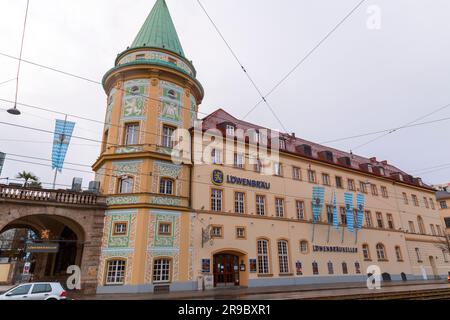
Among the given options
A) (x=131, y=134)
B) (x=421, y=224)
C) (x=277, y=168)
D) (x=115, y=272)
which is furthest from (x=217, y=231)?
(x=421, y=224)

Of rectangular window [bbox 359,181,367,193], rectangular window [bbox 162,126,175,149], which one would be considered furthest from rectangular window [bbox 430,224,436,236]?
rectangular window [bbox 162,126,175,149]

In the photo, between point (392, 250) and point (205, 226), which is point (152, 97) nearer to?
point (205, 226)

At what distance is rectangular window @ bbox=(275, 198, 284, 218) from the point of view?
29.2 m

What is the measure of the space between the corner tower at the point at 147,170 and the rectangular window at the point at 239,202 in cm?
472

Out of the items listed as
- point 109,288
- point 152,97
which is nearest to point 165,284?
point 109,288

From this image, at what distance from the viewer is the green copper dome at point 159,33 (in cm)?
2788

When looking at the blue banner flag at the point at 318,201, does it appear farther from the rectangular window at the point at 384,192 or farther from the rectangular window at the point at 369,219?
the rectangular window at the point at 384,192

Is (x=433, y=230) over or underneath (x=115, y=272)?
over

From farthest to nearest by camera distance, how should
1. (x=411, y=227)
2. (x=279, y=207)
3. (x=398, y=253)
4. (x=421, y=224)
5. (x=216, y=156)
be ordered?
(x=421, y=224) < (x=411, y=227) < (x=398, y=253) < (x=279, y=207) < (x=216, y=156)

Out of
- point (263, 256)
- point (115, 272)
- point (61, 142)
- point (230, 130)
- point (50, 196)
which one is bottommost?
point (115, 272)

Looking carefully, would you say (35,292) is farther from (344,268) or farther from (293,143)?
(293,143)

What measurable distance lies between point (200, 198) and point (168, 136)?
606cm

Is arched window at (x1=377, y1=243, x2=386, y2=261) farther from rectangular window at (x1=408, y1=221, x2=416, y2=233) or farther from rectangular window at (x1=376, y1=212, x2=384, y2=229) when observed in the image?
rectangular window at (x1=408, y1=221, x2=416, y2=233)

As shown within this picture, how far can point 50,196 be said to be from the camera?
20422mm
